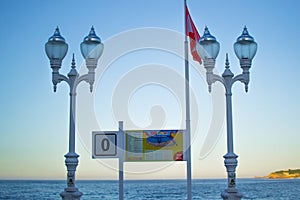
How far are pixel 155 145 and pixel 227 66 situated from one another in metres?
2.23

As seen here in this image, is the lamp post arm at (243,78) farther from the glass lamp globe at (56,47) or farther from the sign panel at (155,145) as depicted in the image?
the glass lamp globe at (56,47)

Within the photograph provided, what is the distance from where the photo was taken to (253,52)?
9195mm

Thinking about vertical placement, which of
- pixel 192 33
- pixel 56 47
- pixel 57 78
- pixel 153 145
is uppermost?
pixel 192 33

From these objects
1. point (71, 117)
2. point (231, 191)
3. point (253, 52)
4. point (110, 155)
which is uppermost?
point (253, 52)

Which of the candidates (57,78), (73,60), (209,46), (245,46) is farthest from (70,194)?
(245,46)

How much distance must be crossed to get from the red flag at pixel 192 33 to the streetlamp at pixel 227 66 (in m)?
1.24

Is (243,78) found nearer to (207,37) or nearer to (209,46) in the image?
(209,46)

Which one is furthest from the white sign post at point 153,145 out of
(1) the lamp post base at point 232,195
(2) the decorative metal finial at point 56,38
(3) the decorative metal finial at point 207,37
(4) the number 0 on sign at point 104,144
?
(2) the decorative metal finial at point 56,38

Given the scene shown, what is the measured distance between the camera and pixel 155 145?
9727mm

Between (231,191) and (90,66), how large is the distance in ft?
12.1

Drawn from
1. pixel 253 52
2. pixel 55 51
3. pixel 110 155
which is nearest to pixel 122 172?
pixel 110 155

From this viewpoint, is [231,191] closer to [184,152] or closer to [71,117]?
[184,152]

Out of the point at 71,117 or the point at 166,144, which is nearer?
the point at 71,117

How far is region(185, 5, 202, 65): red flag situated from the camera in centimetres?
1070
